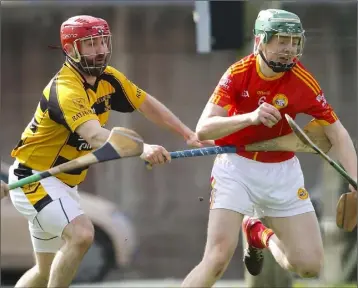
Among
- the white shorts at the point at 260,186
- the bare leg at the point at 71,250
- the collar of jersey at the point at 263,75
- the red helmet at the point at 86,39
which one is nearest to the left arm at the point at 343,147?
the white shorts at the point at 260,186

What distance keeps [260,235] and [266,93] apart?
3.65 feet

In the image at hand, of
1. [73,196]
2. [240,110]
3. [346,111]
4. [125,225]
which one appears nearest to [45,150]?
[73,196]

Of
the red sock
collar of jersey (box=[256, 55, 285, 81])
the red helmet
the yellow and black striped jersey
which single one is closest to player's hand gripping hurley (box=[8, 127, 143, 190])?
the yellow and black striped jersey

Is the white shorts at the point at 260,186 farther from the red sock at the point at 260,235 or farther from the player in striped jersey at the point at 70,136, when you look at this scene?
the player in striped jersey at the point at 70,136

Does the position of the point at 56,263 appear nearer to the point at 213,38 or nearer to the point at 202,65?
the point at 213,38

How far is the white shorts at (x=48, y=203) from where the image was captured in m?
7.77

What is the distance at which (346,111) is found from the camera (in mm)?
15492

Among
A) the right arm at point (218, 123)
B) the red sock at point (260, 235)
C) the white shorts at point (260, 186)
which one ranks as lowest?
the red sock at point (260, 235)

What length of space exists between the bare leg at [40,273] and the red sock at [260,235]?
141 cm

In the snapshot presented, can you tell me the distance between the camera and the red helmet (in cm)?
770

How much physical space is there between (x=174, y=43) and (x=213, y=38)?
698 centimetres

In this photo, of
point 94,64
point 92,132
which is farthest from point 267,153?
point 94,64

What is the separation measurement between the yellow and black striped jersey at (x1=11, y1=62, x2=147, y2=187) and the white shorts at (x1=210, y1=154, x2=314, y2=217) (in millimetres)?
850

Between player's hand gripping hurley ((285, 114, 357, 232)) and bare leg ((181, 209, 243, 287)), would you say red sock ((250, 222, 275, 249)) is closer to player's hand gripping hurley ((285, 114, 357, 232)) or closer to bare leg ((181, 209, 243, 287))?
player's hand gripping hurley ((285, 114, 357, 232))
